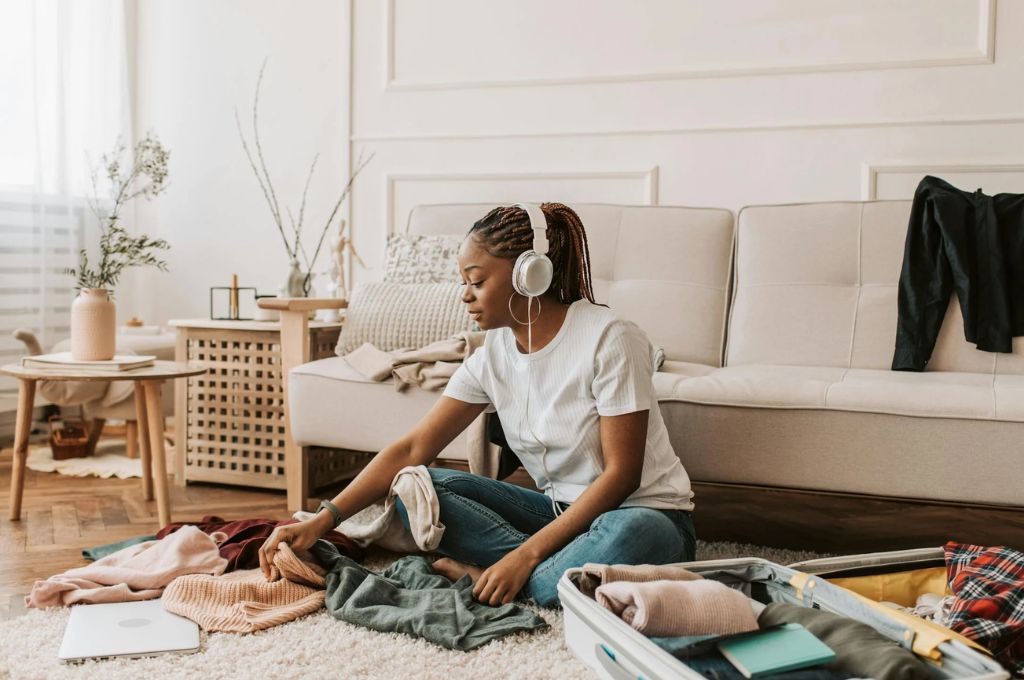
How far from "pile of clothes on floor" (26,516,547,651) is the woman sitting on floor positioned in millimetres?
51

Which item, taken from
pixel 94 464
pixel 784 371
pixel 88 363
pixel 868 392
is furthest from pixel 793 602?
pixel 94 464

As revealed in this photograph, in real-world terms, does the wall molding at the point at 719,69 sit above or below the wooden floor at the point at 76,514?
above

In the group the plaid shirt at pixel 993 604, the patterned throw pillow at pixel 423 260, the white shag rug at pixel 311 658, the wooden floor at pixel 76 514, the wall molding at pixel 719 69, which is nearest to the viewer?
the plaid shirt at pixel 993 604

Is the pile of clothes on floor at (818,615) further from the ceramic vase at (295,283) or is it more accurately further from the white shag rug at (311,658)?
the ceramic vase at (295,283)

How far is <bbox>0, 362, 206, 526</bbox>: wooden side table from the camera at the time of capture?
239 cm

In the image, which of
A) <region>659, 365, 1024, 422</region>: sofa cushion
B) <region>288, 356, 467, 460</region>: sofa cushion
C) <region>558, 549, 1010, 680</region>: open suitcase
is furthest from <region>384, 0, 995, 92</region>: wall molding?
<region>558, 549, 1010, 680</region>: open suitcase

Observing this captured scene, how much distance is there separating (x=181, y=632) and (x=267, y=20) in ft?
9.50

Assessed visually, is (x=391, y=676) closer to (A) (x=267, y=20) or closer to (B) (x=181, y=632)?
(B) (x=181, y=632)

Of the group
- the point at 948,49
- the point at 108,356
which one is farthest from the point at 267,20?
the point at 948,49

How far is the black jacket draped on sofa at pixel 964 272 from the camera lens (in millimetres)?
2455

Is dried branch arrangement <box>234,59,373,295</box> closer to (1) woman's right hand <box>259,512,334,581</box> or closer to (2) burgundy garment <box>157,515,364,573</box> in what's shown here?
(2) burgundy garment <box>157,515,364,573</box>

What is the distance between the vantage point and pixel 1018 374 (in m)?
2.44

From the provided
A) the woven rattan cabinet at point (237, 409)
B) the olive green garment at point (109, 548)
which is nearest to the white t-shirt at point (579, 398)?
the olive green garment at point (109, 548)

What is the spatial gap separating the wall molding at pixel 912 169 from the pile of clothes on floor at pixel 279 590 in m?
2.01
